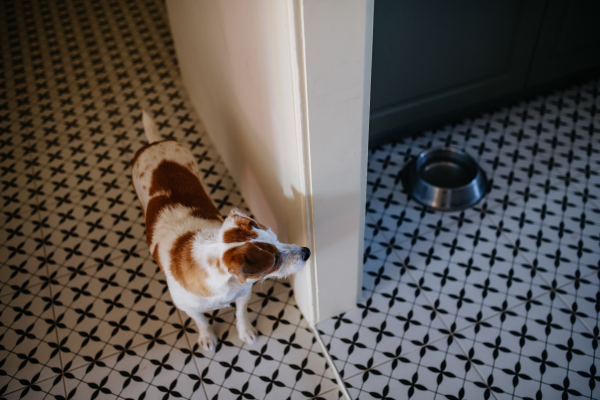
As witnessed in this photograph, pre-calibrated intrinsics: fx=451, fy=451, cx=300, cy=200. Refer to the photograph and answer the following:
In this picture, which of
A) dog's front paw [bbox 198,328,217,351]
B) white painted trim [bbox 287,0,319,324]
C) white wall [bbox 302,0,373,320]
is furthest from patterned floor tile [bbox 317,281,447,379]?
dog's front paw [bbox 198,328,217,351]

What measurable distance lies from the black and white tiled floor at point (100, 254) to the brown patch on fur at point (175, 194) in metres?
0.45

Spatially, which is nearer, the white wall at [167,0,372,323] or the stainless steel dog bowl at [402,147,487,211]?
the white wall at [167,0,372,323]

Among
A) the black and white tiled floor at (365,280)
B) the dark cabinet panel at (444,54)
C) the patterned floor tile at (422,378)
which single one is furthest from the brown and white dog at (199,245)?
the dark cabinet panel at (444,54)

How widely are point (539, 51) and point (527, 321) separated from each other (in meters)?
1.33

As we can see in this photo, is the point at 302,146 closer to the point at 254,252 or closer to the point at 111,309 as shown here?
the point at 254,252

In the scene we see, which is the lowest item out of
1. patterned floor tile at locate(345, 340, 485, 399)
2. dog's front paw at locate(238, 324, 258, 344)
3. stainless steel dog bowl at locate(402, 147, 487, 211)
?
patterned floor tile at locate(345, 340, 485, 399)

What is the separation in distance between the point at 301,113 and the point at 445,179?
4.31 feet

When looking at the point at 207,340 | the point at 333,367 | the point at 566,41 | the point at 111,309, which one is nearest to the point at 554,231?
the point at 566,41

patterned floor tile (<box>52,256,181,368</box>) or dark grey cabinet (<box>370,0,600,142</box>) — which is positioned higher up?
dark grey cabinet (<box>370,0,600,142</box>)

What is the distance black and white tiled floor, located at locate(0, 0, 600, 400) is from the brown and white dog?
0.21 metres

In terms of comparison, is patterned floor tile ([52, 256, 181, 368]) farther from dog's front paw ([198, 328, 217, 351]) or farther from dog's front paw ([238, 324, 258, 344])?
dog's front paw ([238, 324, 258, 344])

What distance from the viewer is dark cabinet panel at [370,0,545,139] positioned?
1.83 m

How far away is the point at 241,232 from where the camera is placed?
121cm

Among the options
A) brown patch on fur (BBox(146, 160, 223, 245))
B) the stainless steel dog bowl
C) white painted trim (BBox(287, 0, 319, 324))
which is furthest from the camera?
the stainless steel dog bowl
